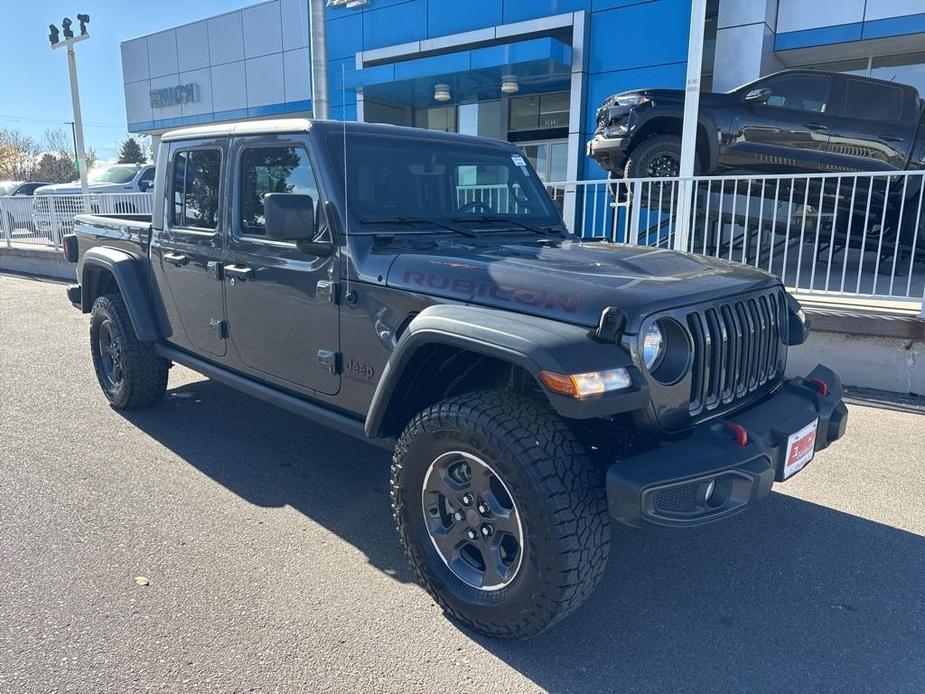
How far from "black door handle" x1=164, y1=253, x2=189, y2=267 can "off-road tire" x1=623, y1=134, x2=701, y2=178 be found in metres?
5.70

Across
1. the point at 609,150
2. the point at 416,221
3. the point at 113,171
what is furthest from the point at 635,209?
the point at 113,171

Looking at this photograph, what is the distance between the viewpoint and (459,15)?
14.2 meters

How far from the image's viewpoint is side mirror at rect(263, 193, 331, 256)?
2.83 metres

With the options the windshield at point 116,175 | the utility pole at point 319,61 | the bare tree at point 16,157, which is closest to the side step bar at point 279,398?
the utility pole at point 319,61

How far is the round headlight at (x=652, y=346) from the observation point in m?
2.32

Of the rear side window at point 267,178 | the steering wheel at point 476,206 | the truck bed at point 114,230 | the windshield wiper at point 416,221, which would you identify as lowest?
the truck bed at point 114,230

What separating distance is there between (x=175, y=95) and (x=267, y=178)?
2306cm

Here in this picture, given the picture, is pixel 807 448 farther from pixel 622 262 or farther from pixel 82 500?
pixel 82 500

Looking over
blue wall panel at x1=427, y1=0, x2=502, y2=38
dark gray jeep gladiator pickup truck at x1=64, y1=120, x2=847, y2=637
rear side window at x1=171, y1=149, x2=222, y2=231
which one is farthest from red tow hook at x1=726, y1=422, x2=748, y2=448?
blue wall panel at x1=427, y1=0, x2=502, y2=38

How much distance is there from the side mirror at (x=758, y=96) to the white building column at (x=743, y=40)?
399cm

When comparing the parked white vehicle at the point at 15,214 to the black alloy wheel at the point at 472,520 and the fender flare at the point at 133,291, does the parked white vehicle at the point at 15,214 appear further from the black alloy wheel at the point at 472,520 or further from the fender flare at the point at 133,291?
the black alloy wheel at the point at 472,520

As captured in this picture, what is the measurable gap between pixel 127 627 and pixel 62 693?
35 centimetres

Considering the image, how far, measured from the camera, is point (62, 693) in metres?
2.19

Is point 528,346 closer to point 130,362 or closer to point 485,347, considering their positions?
point 485,347
